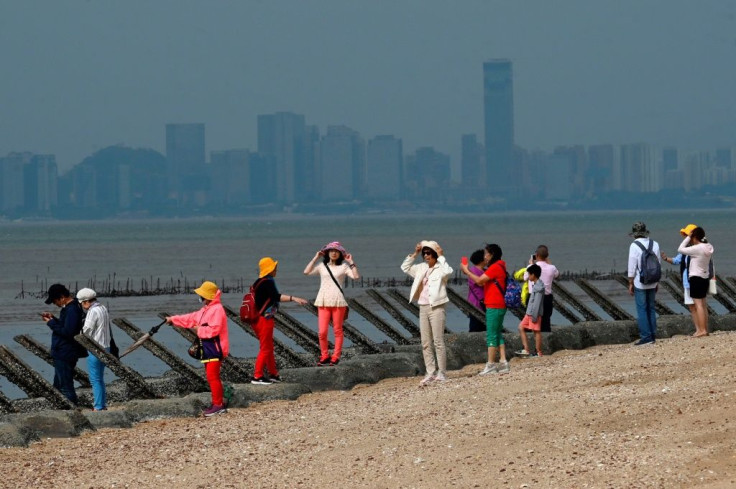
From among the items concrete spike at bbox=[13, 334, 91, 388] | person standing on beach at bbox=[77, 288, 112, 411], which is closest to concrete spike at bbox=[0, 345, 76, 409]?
person standing on beach at bbox=[77, 288, 112, 411]

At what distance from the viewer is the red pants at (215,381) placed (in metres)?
14.5

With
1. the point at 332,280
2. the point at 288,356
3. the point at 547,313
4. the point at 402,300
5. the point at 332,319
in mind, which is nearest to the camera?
the point at 332,280

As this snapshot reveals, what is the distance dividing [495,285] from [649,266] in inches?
91.0

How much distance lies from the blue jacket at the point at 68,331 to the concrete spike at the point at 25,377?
0.36 meters

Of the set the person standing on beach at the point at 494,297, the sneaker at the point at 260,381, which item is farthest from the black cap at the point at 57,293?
the person standing on beach at the point at 494,297

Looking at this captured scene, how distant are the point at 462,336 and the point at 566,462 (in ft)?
27.8

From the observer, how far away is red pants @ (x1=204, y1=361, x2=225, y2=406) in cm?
1449

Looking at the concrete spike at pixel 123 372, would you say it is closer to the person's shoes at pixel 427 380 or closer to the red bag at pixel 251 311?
the red bag at pixel 251 311

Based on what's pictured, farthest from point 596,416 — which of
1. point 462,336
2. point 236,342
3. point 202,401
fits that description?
point 236,342

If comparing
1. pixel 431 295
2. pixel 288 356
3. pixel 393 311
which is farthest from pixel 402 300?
pixel 431 295

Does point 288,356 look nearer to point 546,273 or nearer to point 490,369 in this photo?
point 490,369

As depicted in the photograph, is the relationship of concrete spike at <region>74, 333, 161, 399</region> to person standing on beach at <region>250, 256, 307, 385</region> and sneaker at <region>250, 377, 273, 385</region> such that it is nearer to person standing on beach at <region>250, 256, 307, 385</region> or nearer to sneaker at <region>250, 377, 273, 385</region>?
sneaker at <region>250, 377, 273, 385</region>

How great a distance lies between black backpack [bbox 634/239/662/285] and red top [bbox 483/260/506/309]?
2.05 meters

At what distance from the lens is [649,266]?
1683 cm
